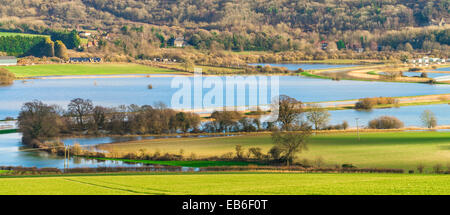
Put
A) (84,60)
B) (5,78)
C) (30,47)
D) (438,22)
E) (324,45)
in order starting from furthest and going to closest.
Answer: (438,22), (324,45), (84,60), (30,47), (5,78)

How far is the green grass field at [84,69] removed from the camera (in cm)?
6069

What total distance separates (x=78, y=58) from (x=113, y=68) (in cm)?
838

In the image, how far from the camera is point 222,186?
10336 mm

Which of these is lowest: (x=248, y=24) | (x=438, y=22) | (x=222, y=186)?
(x=222, y=186)

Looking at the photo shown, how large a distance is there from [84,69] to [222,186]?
56.1m

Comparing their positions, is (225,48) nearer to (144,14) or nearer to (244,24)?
(244,24)

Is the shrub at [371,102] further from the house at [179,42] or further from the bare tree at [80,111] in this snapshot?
the house at [179,42]

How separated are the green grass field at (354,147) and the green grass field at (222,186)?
626cm

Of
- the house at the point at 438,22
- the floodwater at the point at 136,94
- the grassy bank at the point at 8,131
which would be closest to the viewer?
the floodwater at the point at 136,94

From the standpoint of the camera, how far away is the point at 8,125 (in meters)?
27.5

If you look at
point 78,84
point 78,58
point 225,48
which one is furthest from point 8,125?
point 225,48

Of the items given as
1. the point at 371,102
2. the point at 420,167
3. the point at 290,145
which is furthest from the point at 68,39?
the point at 420,167

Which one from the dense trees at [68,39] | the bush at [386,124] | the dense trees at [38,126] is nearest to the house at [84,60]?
the dense trees at [68,39]

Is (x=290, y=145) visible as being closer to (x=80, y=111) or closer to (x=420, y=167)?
(x=420, y=167)
